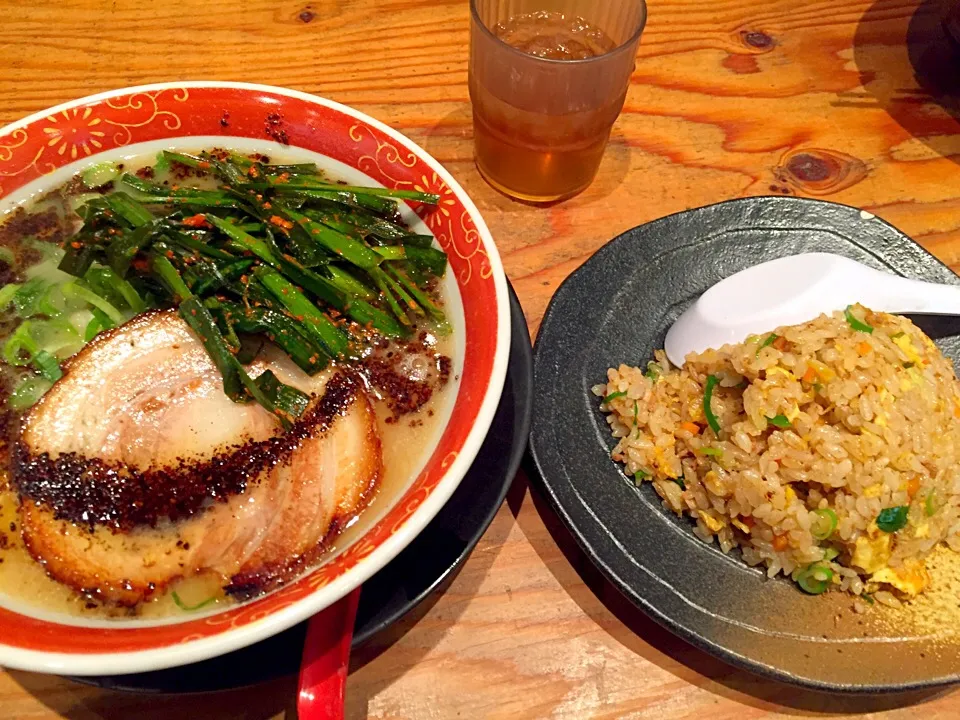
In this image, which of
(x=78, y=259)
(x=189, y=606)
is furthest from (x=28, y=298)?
(x=189, y=606)

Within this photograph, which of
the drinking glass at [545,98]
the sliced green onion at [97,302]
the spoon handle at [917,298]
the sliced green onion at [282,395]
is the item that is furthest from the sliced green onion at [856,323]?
the sliced green onion at [97,302]

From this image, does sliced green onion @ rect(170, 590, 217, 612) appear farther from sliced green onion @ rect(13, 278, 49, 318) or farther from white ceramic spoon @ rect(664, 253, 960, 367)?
white ceramic spoon @ rect(664, 253, 960, 367)

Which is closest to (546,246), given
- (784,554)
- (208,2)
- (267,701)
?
(784,554)

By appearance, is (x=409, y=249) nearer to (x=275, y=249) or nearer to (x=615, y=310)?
(x=275, y=249)

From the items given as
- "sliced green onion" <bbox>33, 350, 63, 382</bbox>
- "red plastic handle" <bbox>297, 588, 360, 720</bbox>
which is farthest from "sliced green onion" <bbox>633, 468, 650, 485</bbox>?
"sliced green onion" <bbox>33, 350, 63, 382</bbox>

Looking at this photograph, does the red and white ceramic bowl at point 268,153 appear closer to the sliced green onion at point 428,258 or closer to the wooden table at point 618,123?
the sliced green onion at point 428,258

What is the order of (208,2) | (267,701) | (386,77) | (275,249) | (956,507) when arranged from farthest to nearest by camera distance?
(208,2) < (386,77) < (956,507) < (275,249) < (267,701)
